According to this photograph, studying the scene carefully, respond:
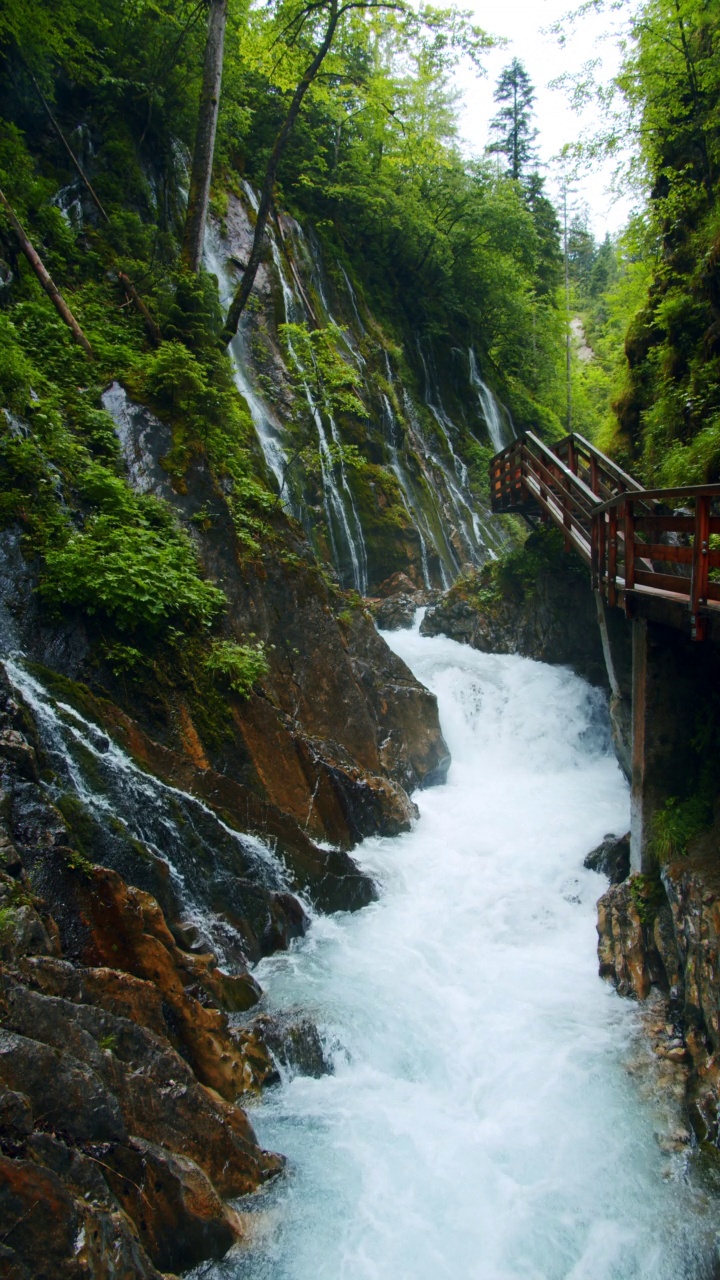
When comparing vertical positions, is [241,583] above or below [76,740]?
above

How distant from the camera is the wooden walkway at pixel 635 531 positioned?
543cm

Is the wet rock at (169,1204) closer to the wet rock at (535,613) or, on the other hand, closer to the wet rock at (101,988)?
the wet rock at (101,988)

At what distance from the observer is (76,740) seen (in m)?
5.66

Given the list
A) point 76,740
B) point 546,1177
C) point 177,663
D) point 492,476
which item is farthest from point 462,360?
point 546,1177

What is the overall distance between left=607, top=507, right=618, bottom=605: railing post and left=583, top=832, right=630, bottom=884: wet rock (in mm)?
2938

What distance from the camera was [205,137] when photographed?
36.8 feet

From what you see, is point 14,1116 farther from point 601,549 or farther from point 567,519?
point 567,519

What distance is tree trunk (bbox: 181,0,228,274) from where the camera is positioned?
36.1ft

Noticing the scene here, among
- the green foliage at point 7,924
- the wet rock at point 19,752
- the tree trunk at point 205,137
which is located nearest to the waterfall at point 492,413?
the tree trunk at point 205,137

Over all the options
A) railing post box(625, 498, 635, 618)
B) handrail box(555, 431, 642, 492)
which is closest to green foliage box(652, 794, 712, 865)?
railing post box(625, 498, 635, 618)

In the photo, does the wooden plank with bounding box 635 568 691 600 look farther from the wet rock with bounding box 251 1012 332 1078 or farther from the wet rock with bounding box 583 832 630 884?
the wet rock with bounding box 251 1012 332 1078

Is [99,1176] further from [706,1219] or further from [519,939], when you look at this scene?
[519,939]

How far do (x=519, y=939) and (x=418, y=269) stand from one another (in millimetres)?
25068

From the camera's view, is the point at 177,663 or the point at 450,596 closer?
the point at 177,663
